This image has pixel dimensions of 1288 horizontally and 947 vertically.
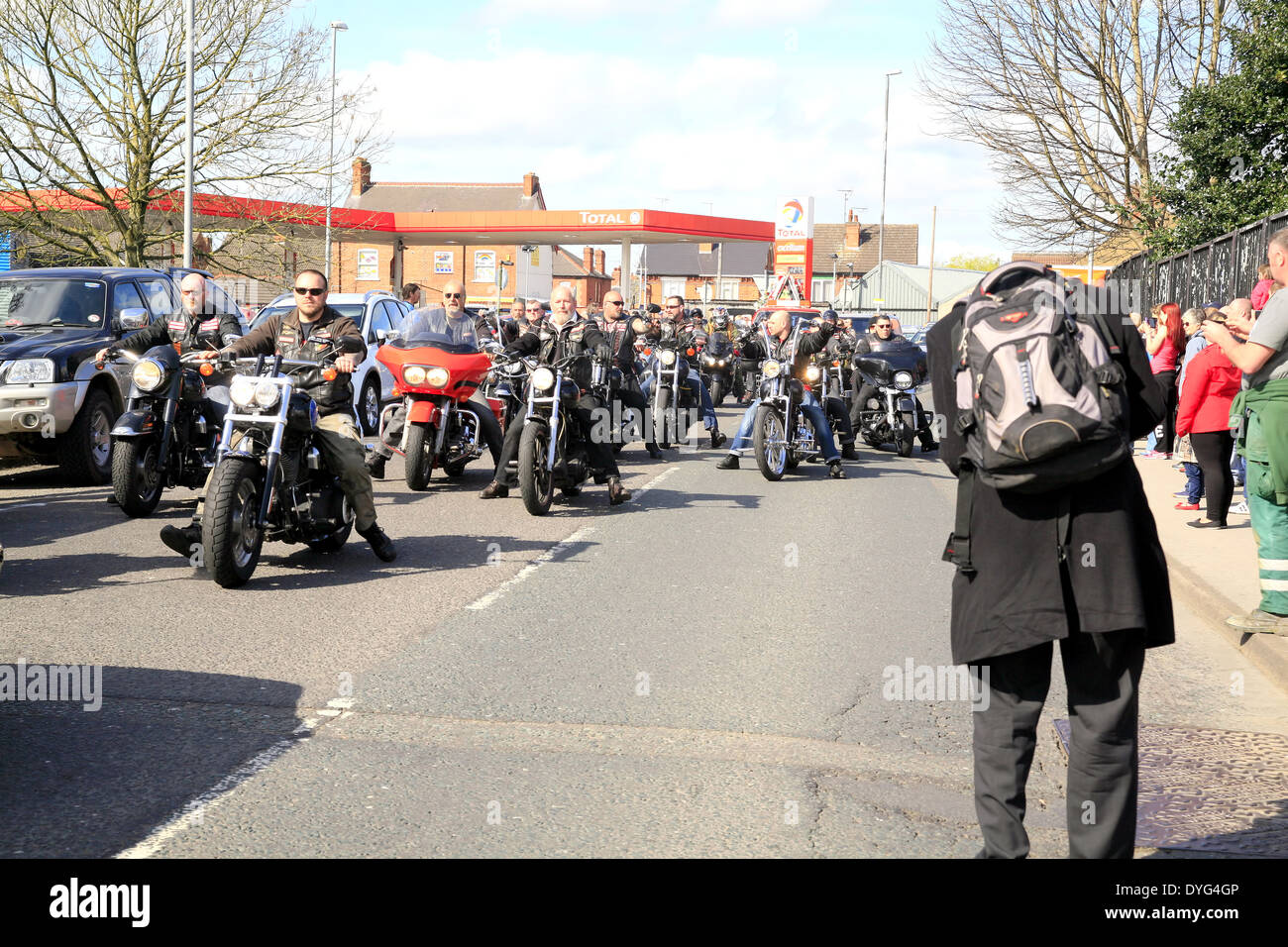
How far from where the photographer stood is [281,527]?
28.0 ft

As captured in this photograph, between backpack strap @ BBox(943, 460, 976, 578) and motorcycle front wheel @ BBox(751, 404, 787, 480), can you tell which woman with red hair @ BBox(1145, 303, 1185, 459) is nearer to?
motorcycle front wheel @ BBox(751, 404, 787, 480)

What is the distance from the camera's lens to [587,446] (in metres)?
12.0

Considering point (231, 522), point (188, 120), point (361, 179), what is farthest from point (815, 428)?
point (361, 179)

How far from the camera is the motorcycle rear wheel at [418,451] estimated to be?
493 inches

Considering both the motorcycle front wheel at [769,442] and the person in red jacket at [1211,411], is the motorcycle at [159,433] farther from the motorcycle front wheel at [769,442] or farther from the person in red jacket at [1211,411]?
the person in red jacket at [1211,411]

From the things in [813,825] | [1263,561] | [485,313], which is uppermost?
[485,313]

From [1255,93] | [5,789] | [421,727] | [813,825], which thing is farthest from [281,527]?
[1255,93]

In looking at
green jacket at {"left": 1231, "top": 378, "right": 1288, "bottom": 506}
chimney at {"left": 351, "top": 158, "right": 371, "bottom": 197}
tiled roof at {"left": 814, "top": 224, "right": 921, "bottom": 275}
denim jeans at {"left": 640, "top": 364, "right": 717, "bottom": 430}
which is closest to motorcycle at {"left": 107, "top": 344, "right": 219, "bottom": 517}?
green jacket at {"left": 1231, "top": 378, "right": 1288, "bottom": 506}

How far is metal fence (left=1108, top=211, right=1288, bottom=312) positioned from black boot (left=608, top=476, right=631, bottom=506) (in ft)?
21.4

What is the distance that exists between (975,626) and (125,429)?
8.21 meters

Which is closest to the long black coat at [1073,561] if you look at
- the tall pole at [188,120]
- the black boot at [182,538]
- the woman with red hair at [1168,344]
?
the black boot at [182,538]

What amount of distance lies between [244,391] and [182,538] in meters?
0.99

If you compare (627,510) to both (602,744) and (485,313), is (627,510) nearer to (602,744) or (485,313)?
(602,744)

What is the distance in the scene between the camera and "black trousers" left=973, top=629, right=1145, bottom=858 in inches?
145
